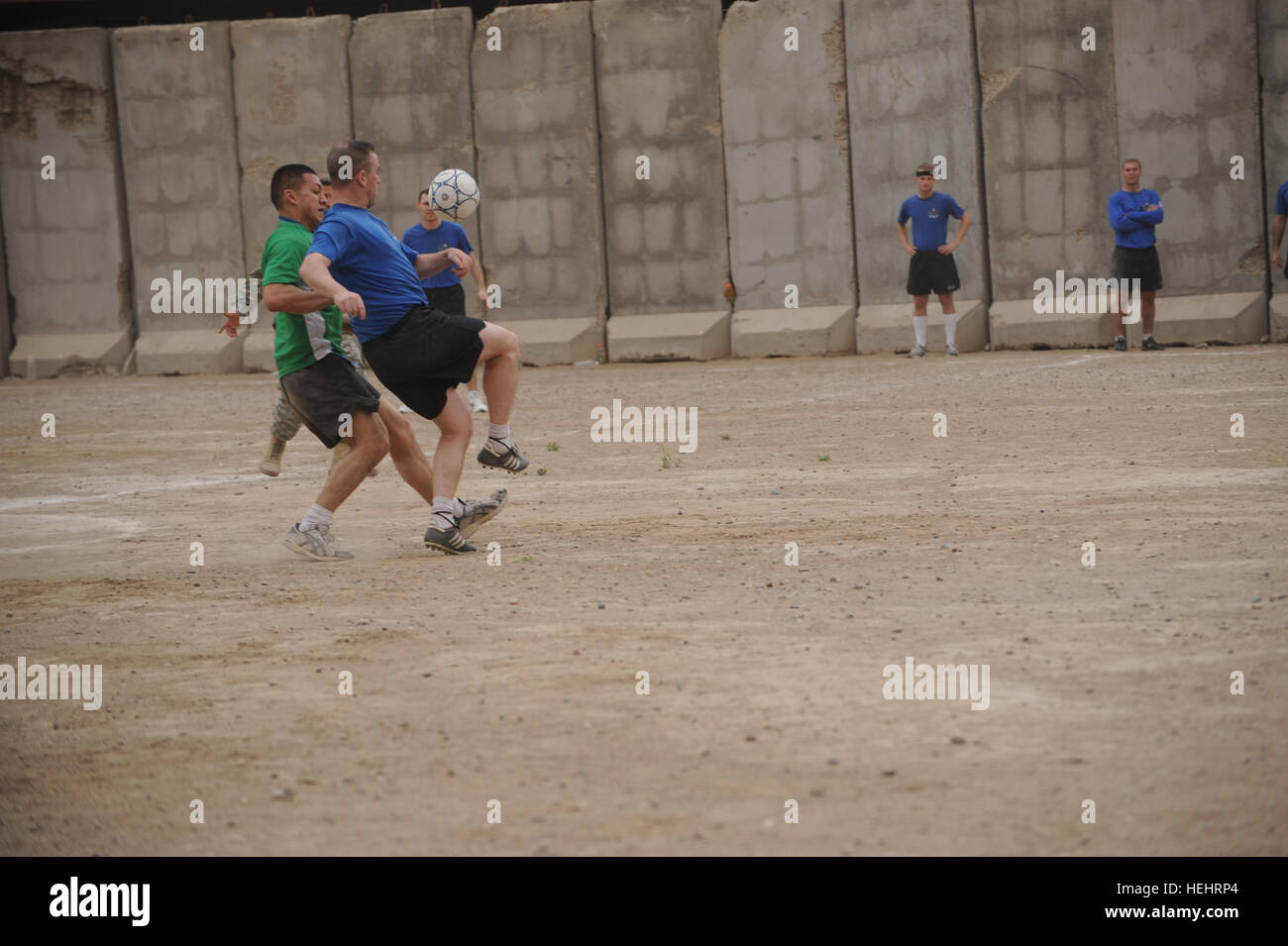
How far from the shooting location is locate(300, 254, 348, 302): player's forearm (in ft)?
23.9

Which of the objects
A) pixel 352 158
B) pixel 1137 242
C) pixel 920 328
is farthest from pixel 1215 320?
pixel 352 158

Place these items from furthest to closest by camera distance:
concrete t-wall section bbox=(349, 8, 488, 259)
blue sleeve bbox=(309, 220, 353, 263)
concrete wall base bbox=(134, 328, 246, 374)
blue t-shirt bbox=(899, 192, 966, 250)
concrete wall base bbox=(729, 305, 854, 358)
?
concrete wall base bbox=(134, 328, 246, 374) < concrete t-wall section bbox=(349, 8, 488, 259) < concrete wall base bbox=(729, 305, 854, 358) < blue t-shirt bbox=(899, 192, 966, 250) < blue sleeve bbox=(309, 220, 353, 263)

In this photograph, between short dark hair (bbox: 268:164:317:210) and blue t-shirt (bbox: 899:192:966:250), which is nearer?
short dark hair (bbox: 268:164:317:210)

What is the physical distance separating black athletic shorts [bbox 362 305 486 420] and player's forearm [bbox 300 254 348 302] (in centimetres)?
40

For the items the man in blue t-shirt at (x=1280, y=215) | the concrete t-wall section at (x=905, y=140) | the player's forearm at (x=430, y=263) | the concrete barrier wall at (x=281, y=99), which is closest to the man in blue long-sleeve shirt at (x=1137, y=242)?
the man in blue t-shirt at (x=1280, y=215)

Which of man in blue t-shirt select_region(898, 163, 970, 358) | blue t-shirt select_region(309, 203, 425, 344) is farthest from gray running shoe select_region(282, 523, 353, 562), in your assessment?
man in blue t-shirt select_region(898, 163, 970, 358)

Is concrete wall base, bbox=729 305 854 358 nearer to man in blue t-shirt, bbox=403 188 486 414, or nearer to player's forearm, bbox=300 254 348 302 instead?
man in blue t-shirt, bbox=403 188 486 414

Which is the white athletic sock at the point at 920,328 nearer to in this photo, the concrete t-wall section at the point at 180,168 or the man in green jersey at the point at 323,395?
the concrete t-wall section at the point at 180,168

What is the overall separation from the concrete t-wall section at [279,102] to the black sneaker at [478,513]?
1485 centimetres

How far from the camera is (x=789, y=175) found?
20.8 m

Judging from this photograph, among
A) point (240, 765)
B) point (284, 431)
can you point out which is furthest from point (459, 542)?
point (240, 765)

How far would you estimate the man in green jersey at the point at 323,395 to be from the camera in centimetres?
799

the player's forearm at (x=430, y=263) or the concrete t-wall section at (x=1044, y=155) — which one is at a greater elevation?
the concrete t-wall section at (x=1044, y=155)

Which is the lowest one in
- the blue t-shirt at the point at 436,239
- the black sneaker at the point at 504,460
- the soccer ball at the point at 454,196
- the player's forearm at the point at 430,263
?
the black sneaker at the point at 504,460
